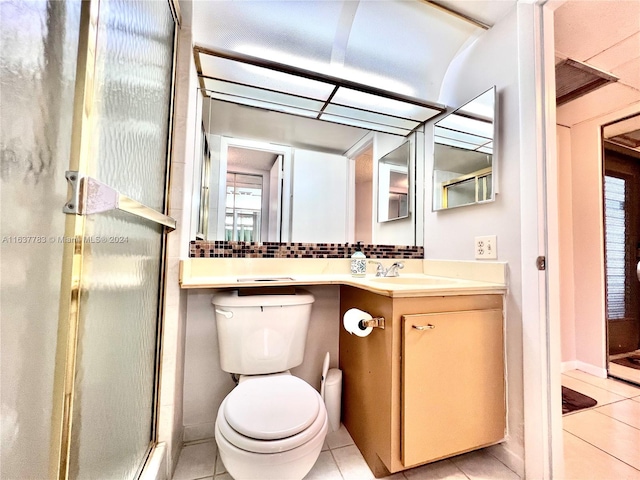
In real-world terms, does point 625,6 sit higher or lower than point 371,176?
higher

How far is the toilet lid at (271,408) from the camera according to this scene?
0.83 metres

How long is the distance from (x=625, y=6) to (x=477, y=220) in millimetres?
1082

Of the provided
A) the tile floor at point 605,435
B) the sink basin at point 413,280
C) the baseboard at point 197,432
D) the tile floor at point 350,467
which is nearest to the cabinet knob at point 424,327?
the sink basin at point 413,280

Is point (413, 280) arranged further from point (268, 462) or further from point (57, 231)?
point (57, 231)

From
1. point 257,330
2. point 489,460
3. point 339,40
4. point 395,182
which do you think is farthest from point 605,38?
point 257,330

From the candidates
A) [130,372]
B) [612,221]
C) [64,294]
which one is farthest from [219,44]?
[612,221]

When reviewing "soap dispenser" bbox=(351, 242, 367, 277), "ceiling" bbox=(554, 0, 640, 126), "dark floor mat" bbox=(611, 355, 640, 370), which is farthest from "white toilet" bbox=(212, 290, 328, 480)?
"dark floor mat" bbox=(611, 355, 640, 370)

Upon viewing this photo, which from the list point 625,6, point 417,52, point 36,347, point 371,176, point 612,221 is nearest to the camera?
point 36,347

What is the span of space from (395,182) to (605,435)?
5.66ft

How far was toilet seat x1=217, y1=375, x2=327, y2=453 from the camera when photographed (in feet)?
2.66

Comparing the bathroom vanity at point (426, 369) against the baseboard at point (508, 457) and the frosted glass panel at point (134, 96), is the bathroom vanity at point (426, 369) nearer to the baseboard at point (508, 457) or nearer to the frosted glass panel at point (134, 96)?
the baseboard at point (508, 457)

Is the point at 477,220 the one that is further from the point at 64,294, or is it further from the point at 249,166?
the point at 64,294

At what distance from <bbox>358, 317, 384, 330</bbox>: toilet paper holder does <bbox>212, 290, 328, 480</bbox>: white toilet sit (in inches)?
10.9

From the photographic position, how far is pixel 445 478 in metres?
1.09
